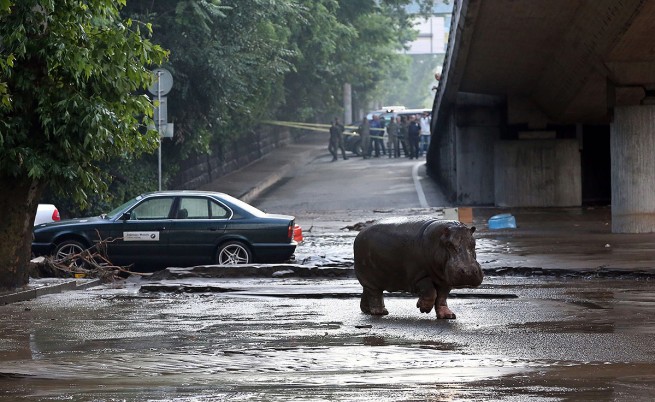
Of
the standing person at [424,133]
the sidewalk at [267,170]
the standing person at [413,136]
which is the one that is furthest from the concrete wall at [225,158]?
the standing person at [424,133]

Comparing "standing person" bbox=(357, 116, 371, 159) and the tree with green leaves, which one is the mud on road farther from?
"standing person" bbox=(357, 116, 371, 159)

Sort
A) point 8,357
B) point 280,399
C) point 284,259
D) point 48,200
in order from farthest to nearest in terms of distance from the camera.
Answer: point 48,200 < point 284,259 < point 8,357 < point 280,399

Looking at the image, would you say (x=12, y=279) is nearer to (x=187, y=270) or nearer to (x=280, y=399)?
(x=187, y=270)

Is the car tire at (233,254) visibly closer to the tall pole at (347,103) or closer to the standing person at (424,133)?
the standing person at (424,133)

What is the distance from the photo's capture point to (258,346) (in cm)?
1088

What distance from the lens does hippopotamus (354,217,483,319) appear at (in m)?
11.8

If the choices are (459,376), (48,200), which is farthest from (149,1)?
(459,376)

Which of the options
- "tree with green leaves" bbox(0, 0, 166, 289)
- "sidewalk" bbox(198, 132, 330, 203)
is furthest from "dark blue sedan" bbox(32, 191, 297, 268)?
"sidewalk" bbox(198, 132, 330, 203)

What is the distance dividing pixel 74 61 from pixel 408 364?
6960 mm

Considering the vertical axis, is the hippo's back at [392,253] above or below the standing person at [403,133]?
below

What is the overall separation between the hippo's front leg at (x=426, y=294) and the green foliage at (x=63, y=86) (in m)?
4.90

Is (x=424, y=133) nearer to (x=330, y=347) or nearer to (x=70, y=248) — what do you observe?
(x=70, y=248)

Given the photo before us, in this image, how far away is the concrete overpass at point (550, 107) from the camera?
73.7ft

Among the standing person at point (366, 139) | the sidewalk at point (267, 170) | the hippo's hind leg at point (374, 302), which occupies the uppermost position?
the standing person at point (366, 139)
